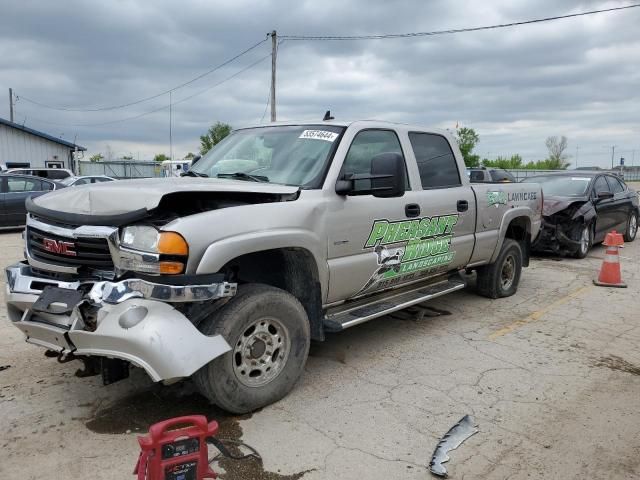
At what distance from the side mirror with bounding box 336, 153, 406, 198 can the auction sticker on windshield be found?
50 cm

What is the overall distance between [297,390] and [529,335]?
2674 millimetres

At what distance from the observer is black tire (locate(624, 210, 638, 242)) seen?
1267 cm

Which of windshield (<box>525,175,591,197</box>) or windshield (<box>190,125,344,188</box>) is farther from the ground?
windshield (<box>190,125,344,188</box>)

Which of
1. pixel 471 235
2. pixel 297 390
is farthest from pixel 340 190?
pixel 471 235

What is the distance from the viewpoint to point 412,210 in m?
4.70

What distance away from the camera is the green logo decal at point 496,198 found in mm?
5941

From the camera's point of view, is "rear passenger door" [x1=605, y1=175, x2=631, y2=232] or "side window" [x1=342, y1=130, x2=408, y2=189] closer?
"side window" [x1=342, y1=130, x2=408, y2=189]

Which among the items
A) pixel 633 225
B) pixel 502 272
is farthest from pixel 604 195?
pixel 502 272

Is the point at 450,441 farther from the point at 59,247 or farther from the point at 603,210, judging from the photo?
the point at 603,210

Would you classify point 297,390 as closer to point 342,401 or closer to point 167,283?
point 342,401

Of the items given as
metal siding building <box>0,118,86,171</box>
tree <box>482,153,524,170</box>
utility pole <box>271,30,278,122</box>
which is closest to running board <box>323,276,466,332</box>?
utility pole <box>271,30,278,122</box>

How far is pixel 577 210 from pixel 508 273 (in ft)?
A: 12.7

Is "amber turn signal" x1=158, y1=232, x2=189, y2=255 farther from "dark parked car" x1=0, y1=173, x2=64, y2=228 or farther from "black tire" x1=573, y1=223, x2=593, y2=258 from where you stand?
"dark parked car" x1=0, y1=173, x2=64, y2=228

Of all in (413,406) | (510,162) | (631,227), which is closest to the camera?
(413,406)
